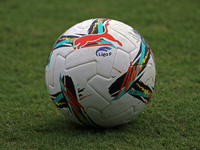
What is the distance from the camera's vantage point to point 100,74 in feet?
13.3

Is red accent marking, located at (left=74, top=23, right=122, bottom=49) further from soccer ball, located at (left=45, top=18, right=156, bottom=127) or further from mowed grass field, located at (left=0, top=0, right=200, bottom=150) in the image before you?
mowed grass field, located at (left=0, top=0, right=200, bottom=150)

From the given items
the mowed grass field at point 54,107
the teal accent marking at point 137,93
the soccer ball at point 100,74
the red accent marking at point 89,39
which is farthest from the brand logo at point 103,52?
the mowed grass field at point 54,107

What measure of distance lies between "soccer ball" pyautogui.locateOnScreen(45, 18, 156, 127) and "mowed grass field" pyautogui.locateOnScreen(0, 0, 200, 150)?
37cm

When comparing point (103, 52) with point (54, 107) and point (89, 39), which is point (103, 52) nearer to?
point (89, 39)

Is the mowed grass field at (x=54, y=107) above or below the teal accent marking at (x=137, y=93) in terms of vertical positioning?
below

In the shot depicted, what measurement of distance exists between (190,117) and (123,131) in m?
1.07

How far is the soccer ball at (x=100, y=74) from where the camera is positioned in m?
4.09

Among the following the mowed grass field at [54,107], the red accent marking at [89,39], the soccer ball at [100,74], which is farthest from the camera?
A: the mowed grass field at [54,107]

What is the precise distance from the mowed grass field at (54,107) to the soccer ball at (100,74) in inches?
14.6

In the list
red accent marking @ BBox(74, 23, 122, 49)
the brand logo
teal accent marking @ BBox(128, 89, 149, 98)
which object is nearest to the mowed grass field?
A: teal accent marking @ BBox(128, 89, 149, 98)

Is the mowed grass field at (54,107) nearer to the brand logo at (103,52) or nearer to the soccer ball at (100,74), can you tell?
the soccer ball at (100,74)

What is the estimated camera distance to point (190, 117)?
4949mm

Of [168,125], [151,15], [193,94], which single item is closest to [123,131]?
[168,125]

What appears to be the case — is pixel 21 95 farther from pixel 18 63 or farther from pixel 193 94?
pixel 193 94
